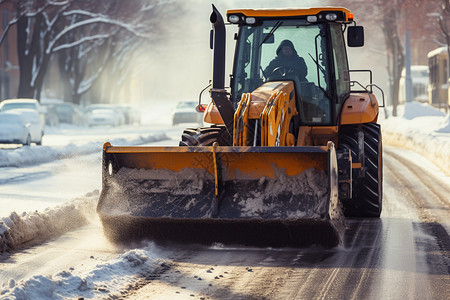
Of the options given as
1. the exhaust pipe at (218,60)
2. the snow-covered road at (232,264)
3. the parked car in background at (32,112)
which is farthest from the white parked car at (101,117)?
the exhaust pipe at (218,60)

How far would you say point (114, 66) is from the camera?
72438 millimetres

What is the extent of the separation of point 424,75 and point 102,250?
197 feet

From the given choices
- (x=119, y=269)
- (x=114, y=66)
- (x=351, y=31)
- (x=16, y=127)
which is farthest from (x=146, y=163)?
(x=114, y=66)

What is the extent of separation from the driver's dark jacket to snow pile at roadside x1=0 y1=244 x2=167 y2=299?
3602 mm

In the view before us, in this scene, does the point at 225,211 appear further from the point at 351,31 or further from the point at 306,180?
the point at 351,31

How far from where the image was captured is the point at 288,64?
1082 centimetres

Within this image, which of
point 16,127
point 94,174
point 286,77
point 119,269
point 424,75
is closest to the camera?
point 119,269

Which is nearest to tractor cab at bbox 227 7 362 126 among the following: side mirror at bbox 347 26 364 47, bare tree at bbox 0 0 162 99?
side mirror at bbox 347 26 364 47

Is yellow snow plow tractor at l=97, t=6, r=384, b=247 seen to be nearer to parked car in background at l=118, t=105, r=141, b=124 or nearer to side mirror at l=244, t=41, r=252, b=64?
side mirror at l=244, t=41, r=252, b=64

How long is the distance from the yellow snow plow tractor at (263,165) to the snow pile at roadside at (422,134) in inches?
327

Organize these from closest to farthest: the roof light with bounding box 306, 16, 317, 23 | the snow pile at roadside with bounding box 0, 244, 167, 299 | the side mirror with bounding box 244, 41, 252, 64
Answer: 1. the snow pile at roadside with bounding box 0, 244, 167, 299
2. the roof light with bounding box 306, 16, 317, 23
3. the side mirror with bounding box 244, 41, 252, 64

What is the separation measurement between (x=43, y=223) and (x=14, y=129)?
18.0 meters

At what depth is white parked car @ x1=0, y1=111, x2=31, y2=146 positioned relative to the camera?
27.1 m

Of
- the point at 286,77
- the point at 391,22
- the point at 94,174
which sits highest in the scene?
the point at 391,22
